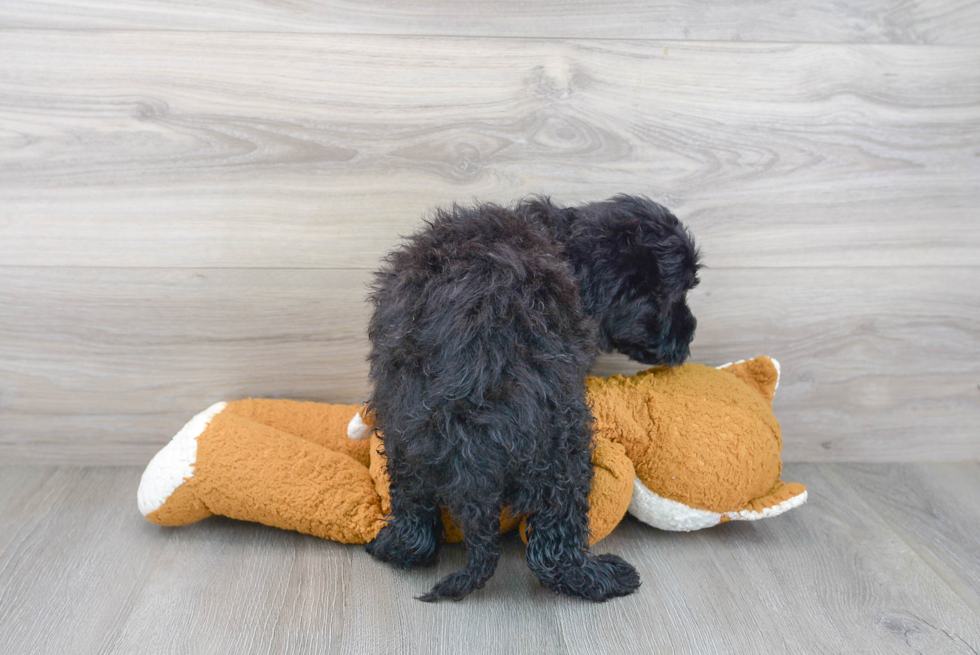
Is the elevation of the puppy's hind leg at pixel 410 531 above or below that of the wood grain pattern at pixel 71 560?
above

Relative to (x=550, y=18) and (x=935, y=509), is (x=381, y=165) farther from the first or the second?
(x=935, y=509)

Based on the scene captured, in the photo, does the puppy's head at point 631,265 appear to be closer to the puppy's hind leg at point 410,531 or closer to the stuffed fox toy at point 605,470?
the stuffed fox toy at point 605,470

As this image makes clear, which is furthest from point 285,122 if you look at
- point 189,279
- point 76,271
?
point 76,271

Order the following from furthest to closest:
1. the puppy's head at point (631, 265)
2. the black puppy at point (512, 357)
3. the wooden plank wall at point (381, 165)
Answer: the wooden plank wall at point (381, 165), the puppy's head at point (631, 265), the black puppy at point (512, 357)

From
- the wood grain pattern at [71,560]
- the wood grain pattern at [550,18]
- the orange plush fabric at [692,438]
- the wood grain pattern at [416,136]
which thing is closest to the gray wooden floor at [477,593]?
the wood grain pattern at [71,560]

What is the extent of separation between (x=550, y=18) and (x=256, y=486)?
0.93 meters

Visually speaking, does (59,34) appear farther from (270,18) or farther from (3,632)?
(3,632)

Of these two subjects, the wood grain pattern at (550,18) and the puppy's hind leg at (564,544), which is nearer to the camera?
the puppy's hind leg at (564,544)

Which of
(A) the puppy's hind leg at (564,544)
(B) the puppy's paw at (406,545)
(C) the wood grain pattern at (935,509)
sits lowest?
(C) the wood grain pattern at (935,509)

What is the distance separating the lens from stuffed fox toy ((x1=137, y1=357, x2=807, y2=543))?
1.08 metres

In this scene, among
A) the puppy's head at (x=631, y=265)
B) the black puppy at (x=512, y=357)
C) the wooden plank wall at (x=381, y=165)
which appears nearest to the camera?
the black puppy at (x=512, y=357)

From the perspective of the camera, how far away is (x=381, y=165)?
1253 mm

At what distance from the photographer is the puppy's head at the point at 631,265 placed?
39.2 inches

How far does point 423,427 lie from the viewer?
888 mm
